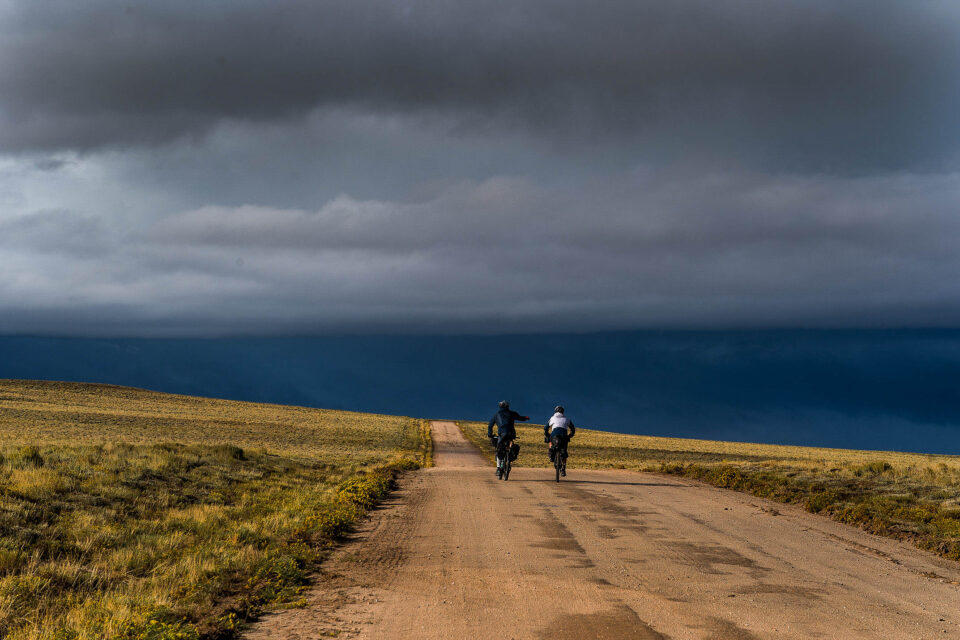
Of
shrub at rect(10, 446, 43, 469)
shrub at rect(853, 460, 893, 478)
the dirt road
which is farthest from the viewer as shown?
shrub at rect(853, 460, 893, 478)

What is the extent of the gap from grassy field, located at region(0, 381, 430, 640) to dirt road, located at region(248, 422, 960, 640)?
837 mm

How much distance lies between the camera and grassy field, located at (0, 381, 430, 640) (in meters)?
8.66

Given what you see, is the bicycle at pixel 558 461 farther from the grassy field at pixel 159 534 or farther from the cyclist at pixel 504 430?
the grassy field at pixel 159 534

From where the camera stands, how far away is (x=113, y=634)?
757 cm

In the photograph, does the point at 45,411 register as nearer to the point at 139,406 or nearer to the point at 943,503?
the point at 139,406

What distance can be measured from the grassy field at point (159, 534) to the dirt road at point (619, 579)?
84cm

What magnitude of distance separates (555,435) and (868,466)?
12.0 meters

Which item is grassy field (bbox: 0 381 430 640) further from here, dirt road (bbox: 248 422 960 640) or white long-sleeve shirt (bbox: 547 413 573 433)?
white long-sleeve shirt (bbox: 547 413 573 433)

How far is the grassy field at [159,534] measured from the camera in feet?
28.4

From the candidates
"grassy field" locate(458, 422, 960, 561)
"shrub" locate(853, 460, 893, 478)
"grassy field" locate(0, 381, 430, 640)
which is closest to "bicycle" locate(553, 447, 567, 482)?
"grassy field" locate(458, 422, 960, 561)

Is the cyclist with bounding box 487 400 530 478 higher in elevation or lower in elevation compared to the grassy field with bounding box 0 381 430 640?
higher

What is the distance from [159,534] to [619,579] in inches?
379

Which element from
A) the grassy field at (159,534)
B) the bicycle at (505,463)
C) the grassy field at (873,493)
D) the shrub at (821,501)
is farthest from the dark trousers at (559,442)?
the shrub at (821,501)

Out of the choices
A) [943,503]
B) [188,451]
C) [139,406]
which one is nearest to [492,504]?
[943,503]
